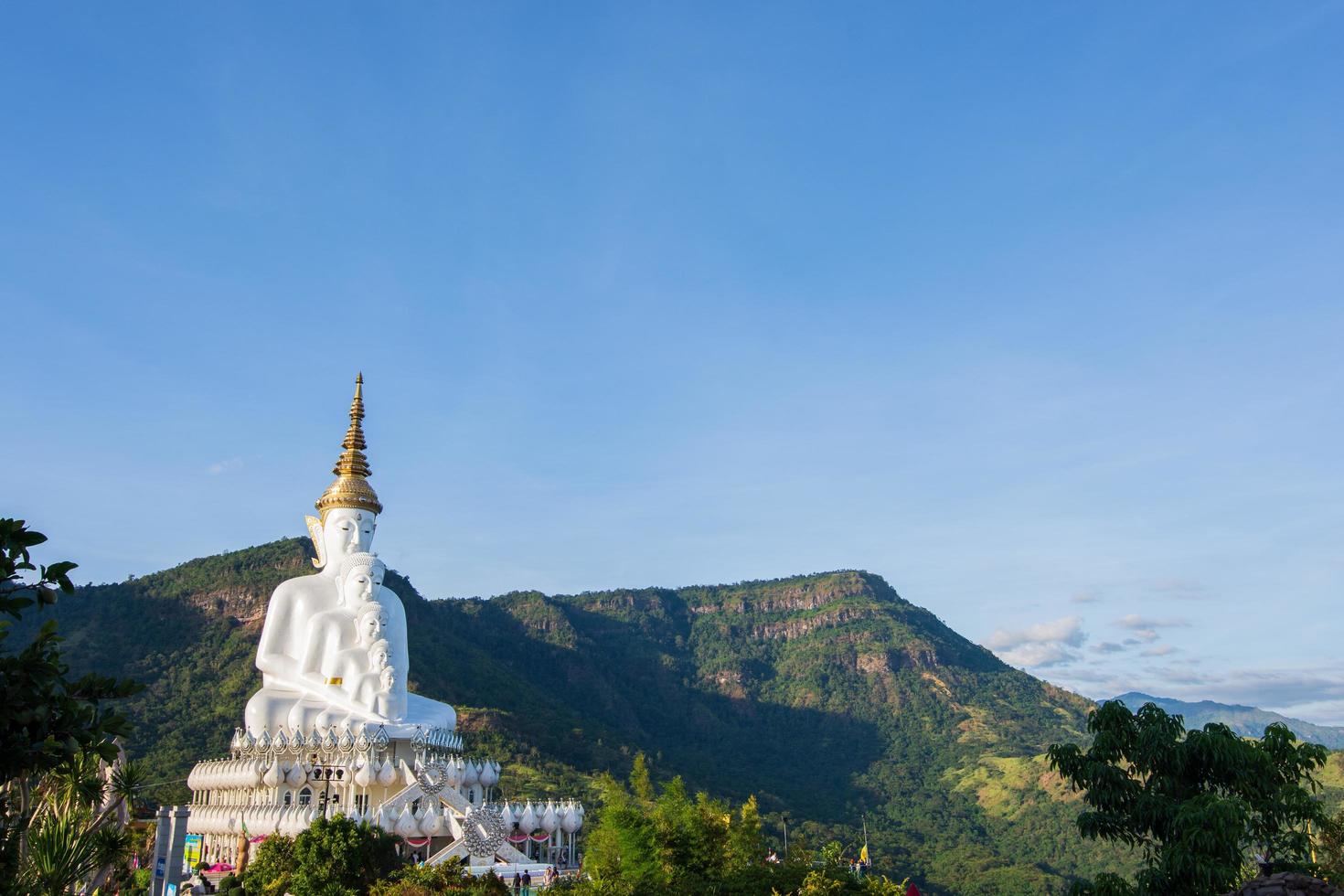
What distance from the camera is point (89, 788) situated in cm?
1956

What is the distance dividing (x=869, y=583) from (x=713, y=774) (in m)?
70.0

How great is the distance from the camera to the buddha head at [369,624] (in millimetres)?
41688

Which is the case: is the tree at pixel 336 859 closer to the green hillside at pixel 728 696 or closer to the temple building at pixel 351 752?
the temple building at pixel 351 752

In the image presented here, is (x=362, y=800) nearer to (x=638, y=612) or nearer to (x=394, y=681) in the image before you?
(x=394, y=681)

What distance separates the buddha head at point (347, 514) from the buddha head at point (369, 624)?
353 centimetres

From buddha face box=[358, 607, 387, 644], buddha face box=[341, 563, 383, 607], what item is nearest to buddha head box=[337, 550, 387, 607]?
buddha face box=[341, 563, 383, 607]

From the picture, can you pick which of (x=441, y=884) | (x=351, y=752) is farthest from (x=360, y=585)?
(x=441, y=884)

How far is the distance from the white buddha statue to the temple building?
49mm

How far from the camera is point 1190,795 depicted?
22.3 meters

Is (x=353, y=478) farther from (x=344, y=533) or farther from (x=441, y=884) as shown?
(x=441, y=884)

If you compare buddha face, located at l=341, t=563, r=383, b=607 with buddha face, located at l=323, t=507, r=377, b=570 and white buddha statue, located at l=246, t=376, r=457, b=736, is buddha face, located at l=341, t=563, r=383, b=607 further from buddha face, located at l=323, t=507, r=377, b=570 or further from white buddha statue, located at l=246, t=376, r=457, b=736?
buddha face, located at l=323, t=507, r=377, b=570

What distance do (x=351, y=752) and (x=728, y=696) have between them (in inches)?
4795

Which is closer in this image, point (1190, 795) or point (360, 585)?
point (1190, 795)

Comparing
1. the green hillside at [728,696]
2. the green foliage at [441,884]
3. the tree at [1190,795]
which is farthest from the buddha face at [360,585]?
the tree at [1190,795]
